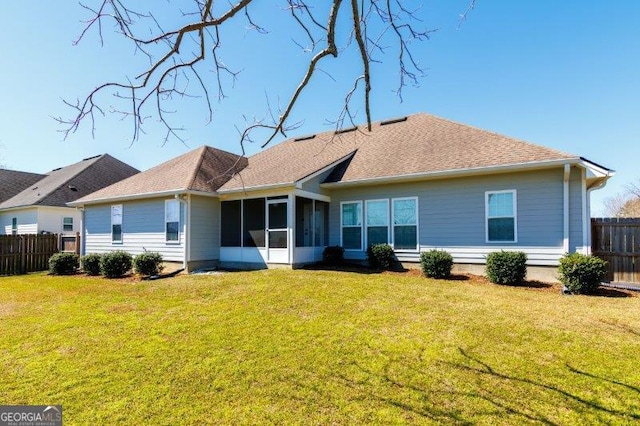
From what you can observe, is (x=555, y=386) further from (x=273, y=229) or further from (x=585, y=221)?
(x=273, y=229)

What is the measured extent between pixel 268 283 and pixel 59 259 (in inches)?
413

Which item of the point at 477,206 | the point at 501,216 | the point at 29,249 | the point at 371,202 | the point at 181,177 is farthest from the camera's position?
the point at 29,249

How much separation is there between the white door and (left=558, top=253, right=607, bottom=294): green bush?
8291 millimetres

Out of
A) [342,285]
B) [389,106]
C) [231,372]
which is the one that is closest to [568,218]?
[342,285]

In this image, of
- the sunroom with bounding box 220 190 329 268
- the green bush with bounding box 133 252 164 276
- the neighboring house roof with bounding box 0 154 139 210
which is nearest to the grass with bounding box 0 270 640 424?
the green bush with bounding box 133 252 164 276

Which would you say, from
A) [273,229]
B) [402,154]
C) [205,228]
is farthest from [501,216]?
[205,228]

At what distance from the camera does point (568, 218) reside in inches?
395

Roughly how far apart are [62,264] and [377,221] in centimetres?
1289

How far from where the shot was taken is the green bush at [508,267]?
9.72 metres

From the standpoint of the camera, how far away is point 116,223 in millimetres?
16344

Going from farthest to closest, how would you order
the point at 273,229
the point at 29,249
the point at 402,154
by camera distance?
the point at 29,249, the point at 402,154, the point at 273,229

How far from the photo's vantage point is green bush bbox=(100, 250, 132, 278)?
13.1 meters

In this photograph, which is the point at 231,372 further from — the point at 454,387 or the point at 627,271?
the point at 627,271

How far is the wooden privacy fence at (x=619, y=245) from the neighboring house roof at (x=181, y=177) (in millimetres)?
11659
